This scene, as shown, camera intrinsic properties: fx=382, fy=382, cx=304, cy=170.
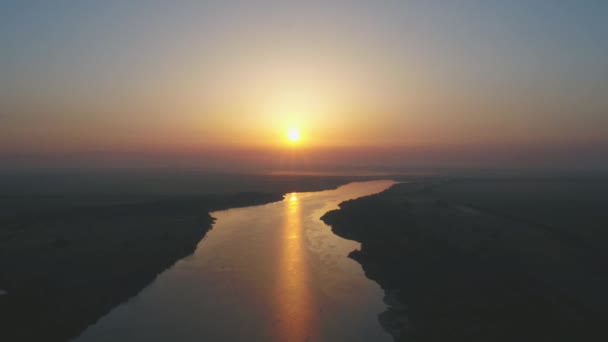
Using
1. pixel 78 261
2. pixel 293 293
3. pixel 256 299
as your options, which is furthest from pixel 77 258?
pixel 293 293

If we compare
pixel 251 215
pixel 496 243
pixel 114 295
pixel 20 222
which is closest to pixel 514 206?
pixel 496 243

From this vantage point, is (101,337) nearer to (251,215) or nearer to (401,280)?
(401,280)

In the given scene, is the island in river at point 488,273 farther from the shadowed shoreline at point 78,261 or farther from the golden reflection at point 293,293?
the shadowed shoreline at point 78,261

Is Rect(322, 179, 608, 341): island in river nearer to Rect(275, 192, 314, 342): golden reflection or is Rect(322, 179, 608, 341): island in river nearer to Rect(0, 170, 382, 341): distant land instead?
Rect(275, 192, 314, 342): golden reflection

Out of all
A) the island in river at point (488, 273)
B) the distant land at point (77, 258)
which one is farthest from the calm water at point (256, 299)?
the island in river at point (488, 273)

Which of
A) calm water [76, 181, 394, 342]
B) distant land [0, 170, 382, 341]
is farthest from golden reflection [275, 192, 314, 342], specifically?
distant land [0, 170, 382, 341]

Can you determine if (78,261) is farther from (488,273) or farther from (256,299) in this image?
(488,273)
